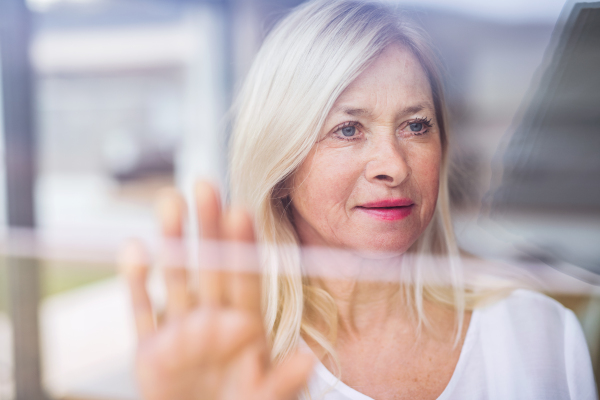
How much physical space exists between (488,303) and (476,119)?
34 centimetres

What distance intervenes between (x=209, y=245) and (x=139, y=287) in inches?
4.0

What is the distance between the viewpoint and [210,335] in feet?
1.53

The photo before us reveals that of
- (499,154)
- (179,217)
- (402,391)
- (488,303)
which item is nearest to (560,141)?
(499,154)

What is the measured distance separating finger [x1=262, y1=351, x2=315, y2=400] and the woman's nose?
277 millimetres

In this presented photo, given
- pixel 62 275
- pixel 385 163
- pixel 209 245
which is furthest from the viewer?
pixel 62 275

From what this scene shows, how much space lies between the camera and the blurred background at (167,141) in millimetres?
742

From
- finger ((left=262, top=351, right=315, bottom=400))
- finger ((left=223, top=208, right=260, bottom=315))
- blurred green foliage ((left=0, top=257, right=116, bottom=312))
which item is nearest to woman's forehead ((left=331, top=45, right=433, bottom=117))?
finger ((left=223, top=208, right=260, bottom=315))

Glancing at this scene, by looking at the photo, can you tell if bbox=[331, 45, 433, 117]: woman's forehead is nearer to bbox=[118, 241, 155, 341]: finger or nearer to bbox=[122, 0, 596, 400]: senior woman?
bbox=[122, 0, 596, 400]: senior woman

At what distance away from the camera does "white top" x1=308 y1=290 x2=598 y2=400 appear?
68cm

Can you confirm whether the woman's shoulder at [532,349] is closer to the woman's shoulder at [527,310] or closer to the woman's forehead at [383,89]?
the woman's shoulder at [527,310]

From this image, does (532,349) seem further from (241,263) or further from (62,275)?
(62,275)

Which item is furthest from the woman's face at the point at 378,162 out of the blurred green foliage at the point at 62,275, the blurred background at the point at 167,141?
the blurred green foliage at the point at 62,275

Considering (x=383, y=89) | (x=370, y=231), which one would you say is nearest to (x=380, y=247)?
(x=370, y=231)

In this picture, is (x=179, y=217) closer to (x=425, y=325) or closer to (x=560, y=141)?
(x=425, y=325)
